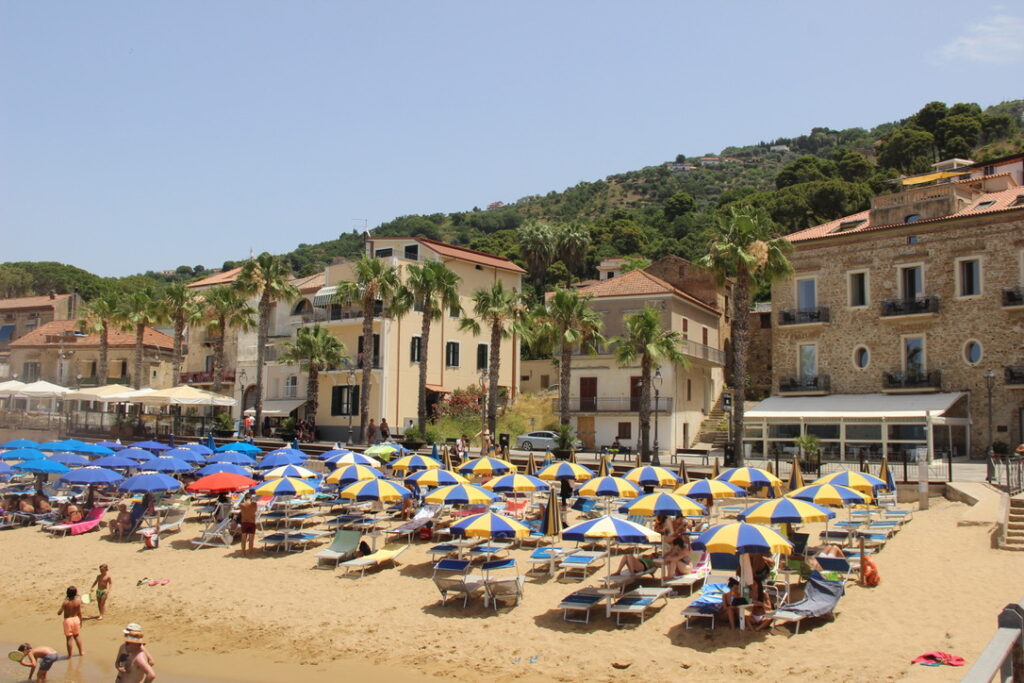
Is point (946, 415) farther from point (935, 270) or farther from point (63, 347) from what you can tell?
point (63, 347)

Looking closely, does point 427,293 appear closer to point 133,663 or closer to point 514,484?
point 514,484

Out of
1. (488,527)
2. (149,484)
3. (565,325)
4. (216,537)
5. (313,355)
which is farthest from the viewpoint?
(313,355)

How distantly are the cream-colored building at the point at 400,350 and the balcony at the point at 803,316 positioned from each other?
14.9 meters

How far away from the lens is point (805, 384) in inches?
1486

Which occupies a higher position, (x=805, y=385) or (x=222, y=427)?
(x=805, y=385)

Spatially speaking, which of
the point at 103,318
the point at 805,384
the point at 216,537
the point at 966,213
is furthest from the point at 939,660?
the point at 103,318

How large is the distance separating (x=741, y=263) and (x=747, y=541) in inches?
724

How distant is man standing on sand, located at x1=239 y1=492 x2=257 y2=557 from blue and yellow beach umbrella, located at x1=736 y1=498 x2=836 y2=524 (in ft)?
37.7

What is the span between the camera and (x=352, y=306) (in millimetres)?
46594

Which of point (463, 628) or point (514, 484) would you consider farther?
point (514, 484)

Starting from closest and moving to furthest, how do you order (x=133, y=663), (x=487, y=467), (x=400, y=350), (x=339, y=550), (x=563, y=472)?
(x=133, y=663), (x=339, y=550), (x=563, y=472), (x=487, y=467), (x=400, y=350)

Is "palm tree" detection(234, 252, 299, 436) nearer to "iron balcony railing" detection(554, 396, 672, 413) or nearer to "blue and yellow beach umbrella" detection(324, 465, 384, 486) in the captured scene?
"iron balcony railing" detection(554, 396, 672, 413)

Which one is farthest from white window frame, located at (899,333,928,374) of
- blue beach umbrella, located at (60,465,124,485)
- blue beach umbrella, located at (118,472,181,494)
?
blue beach umbrella, located at (60,465,124,485)

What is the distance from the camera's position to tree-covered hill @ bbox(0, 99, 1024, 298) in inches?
2948
